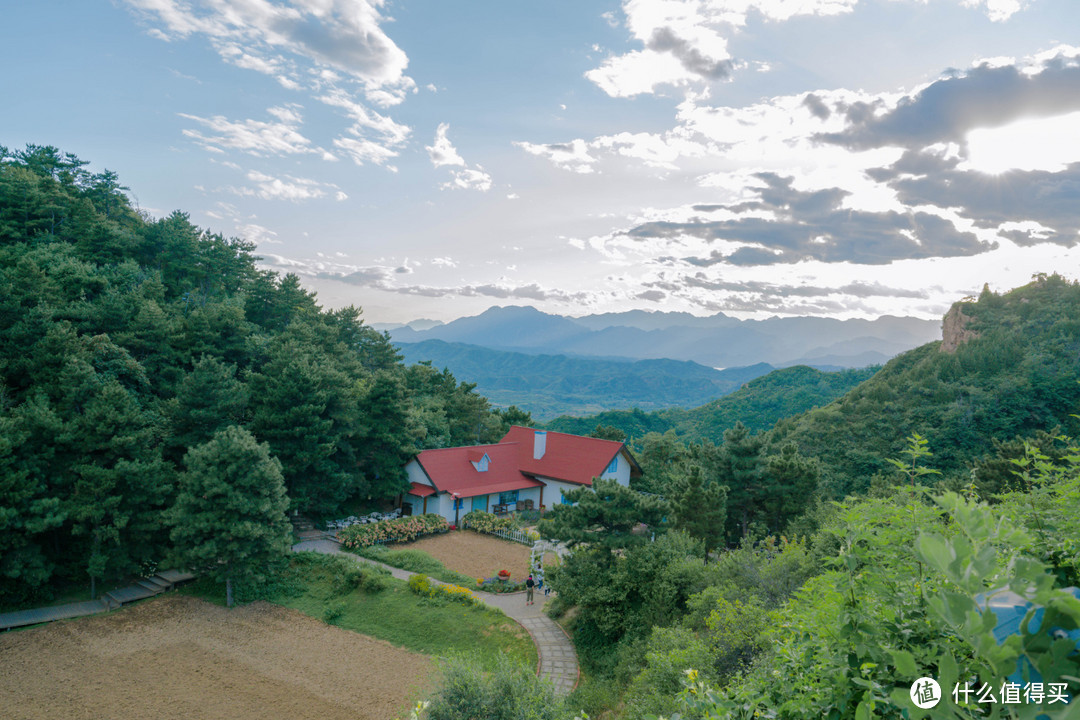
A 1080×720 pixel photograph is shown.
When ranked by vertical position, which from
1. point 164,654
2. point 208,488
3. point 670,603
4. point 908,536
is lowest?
point 164,654

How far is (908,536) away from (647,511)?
38.4 feet

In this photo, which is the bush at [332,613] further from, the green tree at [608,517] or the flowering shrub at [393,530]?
the green tree at [608,517]

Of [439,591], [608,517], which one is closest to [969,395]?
[608,517]

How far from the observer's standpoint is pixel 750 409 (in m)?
61.1

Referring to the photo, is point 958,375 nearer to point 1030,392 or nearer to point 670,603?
point 1030,392

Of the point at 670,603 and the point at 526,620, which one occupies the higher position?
the point at 670,603

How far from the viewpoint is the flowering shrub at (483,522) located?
23.8m

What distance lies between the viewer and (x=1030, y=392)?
30.7m

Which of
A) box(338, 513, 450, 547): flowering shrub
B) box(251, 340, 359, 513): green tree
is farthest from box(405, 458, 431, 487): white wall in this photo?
box(251, 340, 359, 513): green tree

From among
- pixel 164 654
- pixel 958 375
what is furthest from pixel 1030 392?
pixel 164 654

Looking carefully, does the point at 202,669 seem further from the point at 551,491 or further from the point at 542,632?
the point at 551,491

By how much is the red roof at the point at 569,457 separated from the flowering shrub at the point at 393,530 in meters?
6.54

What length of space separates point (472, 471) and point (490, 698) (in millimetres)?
19409

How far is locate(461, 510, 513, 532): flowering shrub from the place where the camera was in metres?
23.8
